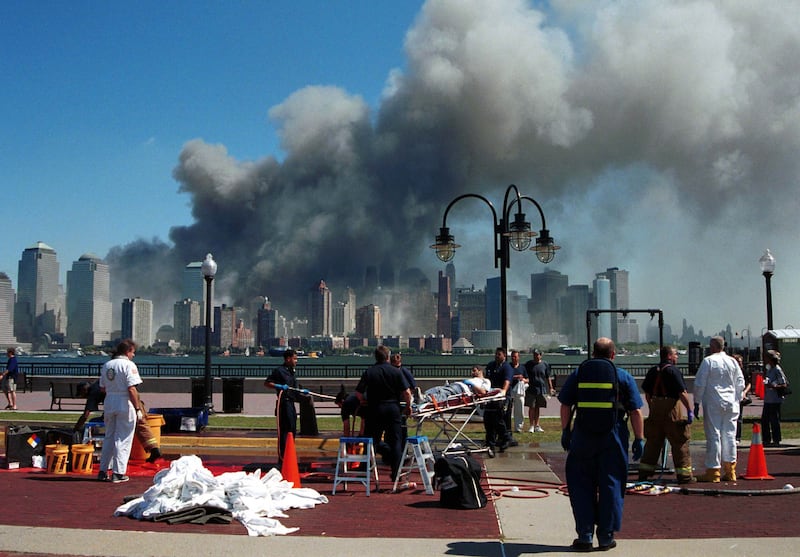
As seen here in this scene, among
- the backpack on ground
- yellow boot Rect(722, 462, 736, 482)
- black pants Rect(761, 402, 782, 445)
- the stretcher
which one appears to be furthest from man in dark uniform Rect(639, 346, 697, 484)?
black pants Rect(761, 402, 782, 445)

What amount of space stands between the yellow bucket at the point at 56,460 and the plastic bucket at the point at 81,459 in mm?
124

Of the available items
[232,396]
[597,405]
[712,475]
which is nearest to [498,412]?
[712,475]

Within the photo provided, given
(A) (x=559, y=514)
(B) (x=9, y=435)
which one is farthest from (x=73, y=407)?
(A) (x=559, y=514)

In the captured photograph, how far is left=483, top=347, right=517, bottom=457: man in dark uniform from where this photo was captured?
42.9ft

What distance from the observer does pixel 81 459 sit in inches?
437

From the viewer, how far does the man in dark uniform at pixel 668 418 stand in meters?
10.1

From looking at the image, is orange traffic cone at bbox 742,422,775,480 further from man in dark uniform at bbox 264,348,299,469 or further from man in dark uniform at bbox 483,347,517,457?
man in dark uniform at bbox 264,348,299,469

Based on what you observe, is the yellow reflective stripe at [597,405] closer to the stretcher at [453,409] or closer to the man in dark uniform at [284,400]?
the stretcher at [453,409]

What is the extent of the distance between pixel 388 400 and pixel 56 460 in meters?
4.64

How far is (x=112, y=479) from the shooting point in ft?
33.6

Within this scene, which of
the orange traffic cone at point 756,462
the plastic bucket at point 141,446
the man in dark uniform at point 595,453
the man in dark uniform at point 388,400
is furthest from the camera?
the plastic bucket at point 141,446

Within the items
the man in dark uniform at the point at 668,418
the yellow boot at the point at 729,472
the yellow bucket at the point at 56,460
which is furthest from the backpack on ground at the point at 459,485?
the yellow bucket at the point at 56,460

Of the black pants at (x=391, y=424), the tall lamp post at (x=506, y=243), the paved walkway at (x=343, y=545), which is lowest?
the paved walkway at (x=343, y=545)

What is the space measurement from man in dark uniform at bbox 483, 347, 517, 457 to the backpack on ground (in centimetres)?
414
